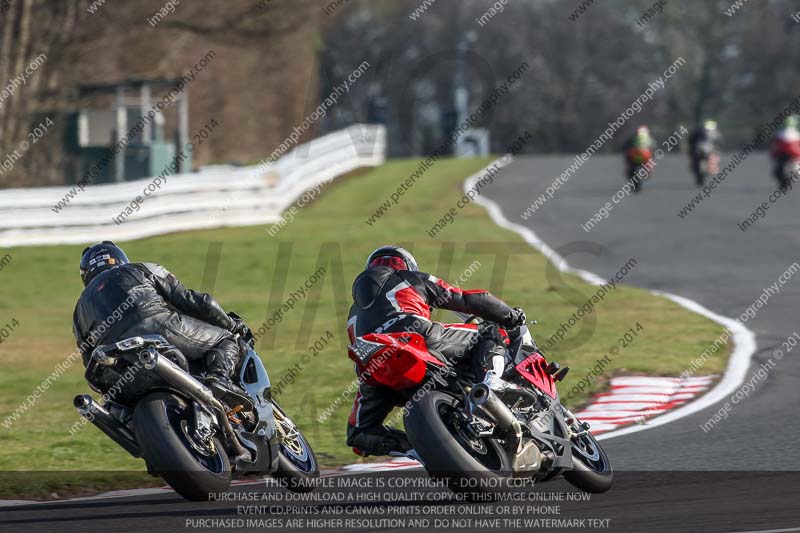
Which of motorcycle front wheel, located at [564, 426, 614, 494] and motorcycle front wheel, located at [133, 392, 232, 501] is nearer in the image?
motorcycle front wheel, located at [133, 392, 232, 501]

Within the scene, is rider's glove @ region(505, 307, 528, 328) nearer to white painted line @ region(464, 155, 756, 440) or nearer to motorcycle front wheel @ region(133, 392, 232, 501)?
motorcycle front wheel @ region(133, 392, 232, 501)

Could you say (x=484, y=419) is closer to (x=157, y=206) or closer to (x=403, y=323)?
(x=403, y=323)

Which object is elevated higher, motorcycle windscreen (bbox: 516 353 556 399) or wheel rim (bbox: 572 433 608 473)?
motorcycle windscreen (bbox: 516 353 556 399)

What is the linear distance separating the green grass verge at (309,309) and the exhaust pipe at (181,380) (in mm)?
1607

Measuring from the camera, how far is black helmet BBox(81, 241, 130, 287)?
7.89 m

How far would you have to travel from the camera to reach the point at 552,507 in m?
7.01

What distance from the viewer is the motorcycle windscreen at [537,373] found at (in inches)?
295

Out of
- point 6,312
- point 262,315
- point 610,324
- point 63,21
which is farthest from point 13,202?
point 63,21

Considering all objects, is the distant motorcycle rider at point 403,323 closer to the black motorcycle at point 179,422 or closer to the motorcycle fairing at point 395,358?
the motorcycle fairing at point 395,358

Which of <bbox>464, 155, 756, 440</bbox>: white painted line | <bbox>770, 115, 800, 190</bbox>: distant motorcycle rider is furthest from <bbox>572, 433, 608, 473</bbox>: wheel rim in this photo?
<bbox>770, 115, 800, 190</bbox>: distant motorcycle rider

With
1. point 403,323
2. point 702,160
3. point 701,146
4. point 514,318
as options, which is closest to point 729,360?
point 514,318

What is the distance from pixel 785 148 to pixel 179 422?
2442 centimetres

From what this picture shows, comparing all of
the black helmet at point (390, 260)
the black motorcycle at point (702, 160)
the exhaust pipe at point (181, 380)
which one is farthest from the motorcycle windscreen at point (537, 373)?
the black motorcycle at point (702, 160)

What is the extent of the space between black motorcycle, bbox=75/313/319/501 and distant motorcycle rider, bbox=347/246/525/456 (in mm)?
498
